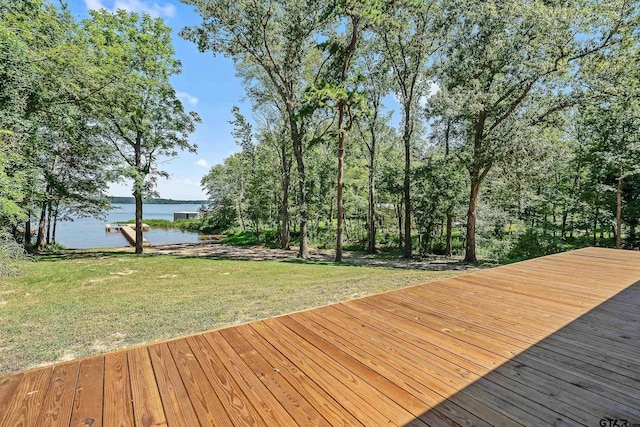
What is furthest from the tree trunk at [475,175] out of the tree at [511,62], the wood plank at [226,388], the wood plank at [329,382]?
the wood plank at [226,388]

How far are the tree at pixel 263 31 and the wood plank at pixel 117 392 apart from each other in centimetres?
883

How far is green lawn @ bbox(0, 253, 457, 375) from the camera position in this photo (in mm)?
3340

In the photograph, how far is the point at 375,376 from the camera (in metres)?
1.67

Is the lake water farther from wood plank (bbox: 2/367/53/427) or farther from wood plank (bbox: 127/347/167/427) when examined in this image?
wood plank (bbox: 127/347/167/427)

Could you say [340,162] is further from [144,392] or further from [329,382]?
[144,392]

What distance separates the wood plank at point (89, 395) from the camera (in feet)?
4.32

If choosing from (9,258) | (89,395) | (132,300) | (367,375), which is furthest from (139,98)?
(367,375)

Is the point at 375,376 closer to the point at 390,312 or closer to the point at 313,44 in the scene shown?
the point at 390,312

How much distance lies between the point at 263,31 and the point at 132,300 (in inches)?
371

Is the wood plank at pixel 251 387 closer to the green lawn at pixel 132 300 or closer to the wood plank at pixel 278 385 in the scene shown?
the wood plank at pixel 278 385

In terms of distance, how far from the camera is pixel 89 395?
150cm

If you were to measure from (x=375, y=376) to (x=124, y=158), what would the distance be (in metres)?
12.9

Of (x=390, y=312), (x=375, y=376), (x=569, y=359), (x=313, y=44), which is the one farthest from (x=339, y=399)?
(x=313, y=44)

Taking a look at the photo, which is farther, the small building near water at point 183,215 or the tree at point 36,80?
the small building near water at point 183,215
